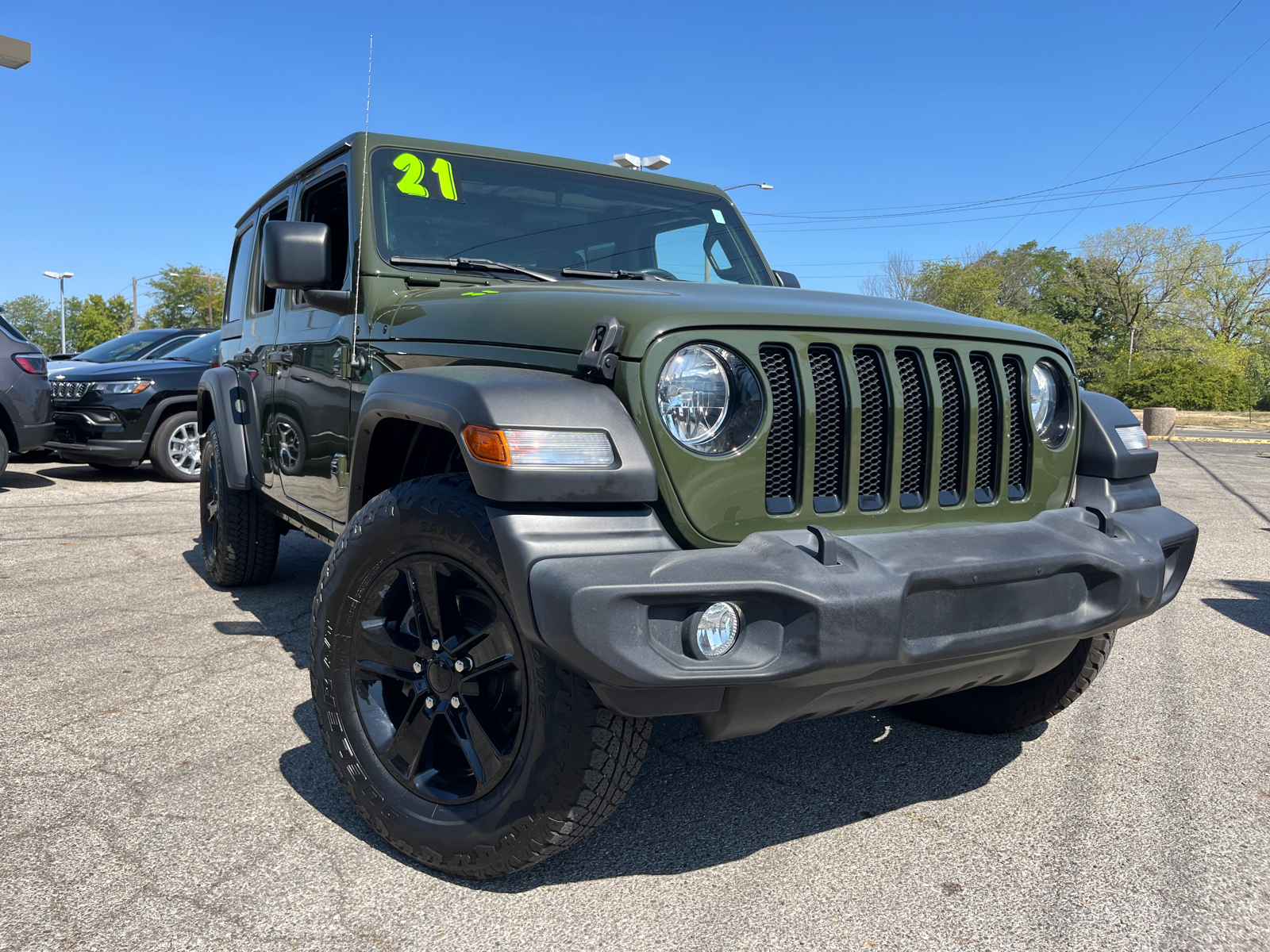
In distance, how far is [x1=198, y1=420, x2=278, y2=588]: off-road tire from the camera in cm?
498

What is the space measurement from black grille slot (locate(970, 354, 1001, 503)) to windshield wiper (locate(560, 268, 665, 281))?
1.18 meters

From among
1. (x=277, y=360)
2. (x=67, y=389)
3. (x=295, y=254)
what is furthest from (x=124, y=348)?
(x=295, y=254)

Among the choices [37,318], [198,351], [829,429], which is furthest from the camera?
[37,318]

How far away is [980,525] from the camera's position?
234cm

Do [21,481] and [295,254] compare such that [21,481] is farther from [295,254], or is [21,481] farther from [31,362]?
[295,254]

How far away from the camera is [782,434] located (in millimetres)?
2258

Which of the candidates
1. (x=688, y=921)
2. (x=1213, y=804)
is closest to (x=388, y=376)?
(x=688, y=921)

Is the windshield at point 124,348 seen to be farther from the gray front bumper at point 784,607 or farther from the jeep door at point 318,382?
the gray front bumper at point 784,607

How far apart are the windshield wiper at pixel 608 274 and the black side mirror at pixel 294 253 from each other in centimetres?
78

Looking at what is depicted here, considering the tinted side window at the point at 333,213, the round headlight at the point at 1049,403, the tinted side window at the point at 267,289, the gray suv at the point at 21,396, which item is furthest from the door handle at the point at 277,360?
the gray suv at the point at 21,396

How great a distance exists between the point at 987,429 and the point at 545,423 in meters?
1.26

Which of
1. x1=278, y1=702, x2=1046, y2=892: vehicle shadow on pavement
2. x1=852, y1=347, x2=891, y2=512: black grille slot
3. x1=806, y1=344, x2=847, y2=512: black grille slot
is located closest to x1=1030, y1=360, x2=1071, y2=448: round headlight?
x1=852, y1=347, x2=891, y2=512: black grille slot

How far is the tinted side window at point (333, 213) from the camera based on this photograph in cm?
343

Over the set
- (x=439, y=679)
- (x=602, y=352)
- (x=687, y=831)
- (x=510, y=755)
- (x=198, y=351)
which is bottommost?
(x=687, y=831)
